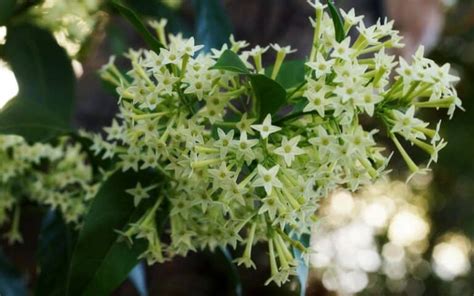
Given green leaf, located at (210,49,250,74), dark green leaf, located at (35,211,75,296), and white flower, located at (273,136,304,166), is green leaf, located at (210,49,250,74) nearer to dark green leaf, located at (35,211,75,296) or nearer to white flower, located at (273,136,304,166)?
white flower, located at (273,136,304,166)

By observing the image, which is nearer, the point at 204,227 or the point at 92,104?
the point at 204,227

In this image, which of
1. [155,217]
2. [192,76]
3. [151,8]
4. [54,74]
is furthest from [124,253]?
[151,8]

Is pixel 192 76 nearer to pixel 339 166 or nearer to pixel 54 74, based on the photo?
pixel 339 166

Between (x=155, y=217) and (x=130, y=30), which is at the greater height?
(x=130, y=30)

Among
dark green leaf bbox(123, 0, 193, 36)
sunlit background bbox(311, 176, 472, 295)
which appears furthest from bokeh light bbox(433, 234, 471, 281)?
dark green leaf bbox(123, 0, 193, 36)

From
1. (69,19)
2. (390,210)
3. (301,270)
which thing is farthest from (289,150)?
(390,210)

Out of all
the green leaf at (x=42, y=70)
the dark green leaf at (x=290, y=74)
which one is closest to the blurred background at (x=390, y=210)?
the green leaf at (x=42, y=70)
